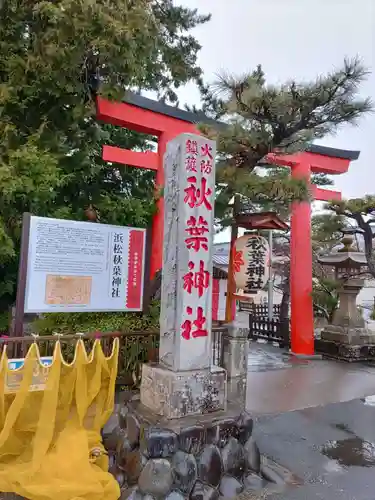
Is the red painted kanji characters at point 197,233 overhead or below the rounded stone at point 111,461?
overhead

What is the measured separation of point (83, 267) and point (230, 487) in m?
3.20

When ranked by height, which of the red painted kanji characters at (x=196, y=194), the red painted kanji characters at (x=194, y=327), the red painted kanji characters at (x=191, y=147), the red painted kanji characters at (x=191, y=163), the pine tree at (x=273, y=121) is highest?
the pine tree at (x=273, y=121)

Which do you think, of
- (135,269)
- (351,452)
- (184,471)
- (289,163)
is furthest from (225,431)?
(289,163)

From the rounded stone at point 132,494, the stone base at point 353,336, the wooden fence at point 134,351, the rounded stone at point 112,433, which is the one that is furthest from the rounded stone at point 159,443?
the stone base at point 353,336

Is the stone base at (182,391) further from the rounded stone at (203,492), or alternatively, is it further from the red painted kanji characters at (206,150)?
the red painted kanji characters at (206,150)

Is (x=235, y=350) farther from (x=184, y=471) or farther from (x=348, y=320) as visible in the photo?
(x=348, y=320)

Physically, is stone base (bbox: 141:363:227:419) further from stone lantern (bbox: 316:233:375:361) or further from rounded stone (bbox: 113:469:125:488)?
stone lantern (bbox: 316:233:375:361)

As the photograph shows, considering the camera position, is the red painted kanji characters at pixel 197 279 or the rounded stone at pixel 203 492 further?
the red painted kanji characters at pixel 197 279

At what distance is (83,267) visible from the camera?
17.7 ft

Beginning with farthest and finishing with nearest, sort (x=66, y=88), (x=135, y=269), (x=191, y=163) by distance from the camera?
(x=66, y=88) < (x=135, y=269) < (x=191, y=163)

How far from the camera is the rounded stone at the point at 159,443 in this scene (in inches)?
149

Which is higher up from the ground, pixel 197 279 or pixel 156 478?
pixel 197 279

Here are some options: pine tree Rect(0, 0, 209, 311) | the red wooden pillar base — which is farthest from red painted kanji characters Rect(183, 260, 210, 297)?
the red wooden pillar base

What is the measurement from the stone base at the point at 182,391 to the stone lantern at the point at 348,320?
669cm
